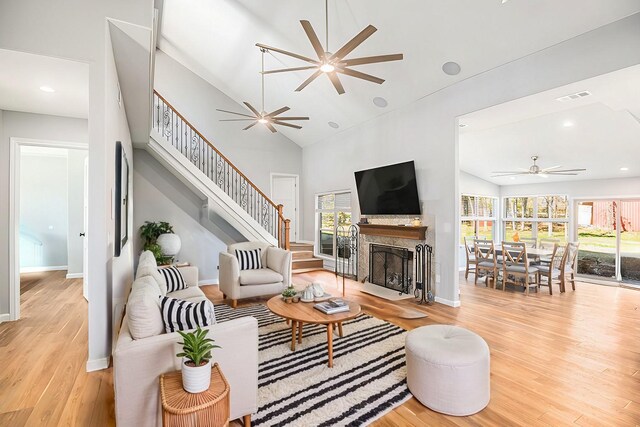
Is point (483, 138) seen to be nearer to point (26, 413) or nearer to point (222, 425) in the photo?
point (222, 425)

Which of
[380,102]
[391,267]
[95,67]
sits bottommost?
[391,267]

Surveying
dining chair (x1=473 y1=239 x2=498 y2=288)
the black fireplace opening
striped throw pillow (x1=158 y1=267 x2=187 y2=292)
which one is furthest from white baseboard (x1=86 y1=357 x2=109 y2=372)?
dining chair (x1=473 y1=239 x2=498 y2=288)

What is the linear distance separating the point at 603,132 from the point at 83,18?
760 cm

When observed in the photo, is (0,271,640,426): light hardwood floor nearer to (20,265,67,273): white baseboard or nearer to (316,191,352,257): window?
(20,265,67,273): white baseboard

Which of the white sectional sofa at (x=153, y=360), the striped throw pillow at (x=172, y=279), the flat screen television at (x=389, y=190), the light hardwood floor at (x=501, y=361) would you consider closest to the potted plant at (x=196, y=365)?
the white sectional sofa at (x=153, y=360)

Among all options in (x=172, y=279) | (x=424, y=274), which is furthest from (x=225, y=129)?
(x=424, y=274)

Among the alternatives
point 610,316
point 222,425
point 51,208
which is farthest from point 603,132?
point 51,208

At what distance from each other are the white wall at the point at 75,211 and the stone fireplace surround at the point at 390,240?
597cm

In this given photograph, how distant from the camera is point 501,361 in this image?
122 inches

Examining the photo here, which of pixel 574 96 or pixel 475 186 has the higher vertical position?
pixel 574 96

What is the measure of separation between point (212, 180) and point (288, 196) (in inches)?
99.7

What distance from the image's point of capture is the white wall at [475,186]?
8.78m

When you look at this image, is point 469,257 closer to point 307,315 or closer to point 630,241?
point 630,241

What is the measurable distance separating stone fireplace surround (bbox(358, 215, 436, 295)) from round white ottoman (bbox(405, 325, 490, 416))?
2946 millimetres
